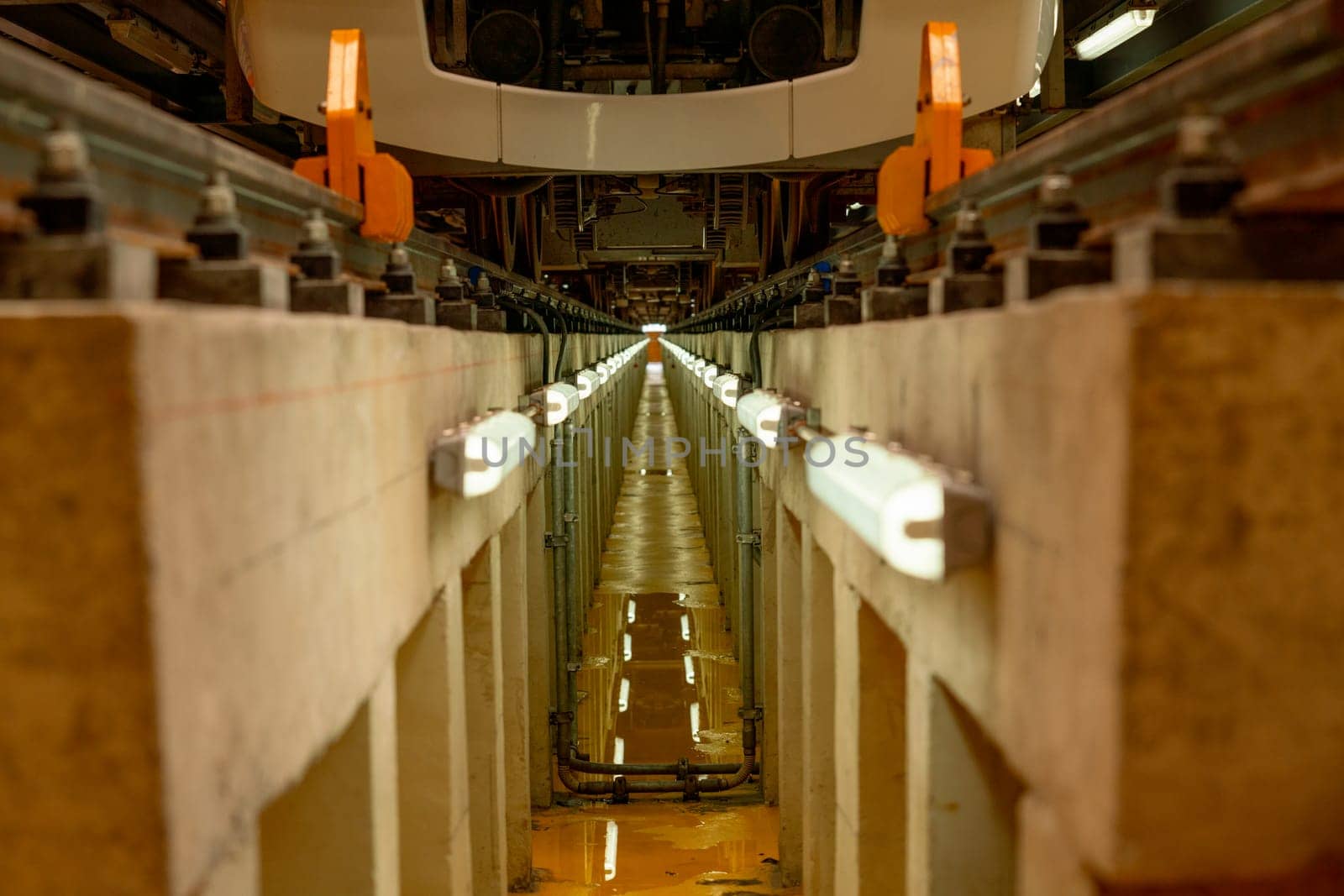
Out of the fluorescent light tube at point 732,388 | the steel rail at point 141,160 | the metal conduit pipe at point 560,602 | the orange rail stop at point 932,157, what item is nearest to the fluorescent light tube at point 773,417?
the orange rail stop at point 932,157

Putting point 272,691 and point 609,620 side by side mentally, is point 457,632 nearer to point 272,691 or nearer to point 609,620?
point 272,691

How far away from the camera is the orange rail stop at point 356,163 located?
3.84 meters

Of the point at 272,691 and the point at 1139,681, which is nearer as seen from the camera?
the point at 1139,681

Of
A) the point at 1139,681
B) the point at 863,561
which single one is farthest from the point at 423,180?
the point at 1139,681

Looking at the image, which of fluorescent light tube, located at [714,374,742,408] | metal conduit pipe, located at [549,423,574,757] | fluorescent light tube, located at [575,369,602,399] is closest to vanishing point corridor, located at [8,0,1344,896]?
fluorescent light tube, located at [714,374,742,408]

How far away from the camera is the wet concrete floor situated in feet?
21.4

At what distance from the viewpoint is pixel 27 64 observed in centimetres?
173

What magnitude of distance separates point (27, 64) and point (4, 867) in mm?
1122

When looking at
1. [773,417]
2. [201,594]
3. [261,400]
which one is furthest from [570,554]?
[201,594]

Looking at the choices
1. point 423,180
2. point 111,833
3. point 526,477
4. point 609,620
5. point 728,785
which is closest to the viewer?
point 111,833

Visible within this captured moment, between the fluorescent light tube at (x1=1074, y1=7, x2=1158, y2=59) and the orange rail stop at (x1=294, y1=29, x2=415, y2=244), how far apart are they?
463 cm

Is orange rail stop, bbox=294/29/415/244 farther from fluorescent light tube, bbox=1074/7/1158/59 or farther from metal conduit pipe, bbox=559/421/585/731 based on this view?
fluorescent light tube, bbox=1074/7/1158/59

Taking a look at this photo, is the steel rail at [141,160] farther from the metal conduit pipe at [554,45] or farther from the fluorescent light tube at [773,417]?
the metal conduit pipe at [554,45]

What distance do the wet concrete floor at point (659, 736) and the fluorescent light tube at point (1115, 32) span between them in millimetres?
5198
